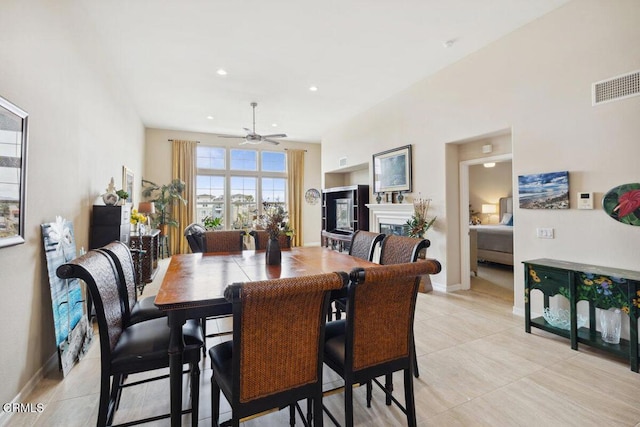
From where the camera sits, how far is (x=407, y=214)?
5.02m

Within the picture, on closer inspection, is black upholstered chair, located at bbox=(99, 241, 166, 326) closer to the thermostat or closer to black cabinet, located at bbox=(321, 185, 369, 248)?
the thermostat

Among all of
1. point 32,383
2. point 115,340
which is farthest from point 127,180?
point 115,340

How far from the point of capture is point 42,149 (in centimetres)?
226

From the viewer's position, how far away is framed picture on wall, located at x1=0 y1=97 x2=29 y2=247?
5.72 ft

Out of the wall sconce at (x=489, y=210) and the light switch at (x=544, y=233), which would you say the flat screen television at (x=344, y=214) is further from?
the wall sconce at (x=489, y=210)

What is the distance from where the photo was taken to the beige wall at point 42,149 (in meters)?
1.83

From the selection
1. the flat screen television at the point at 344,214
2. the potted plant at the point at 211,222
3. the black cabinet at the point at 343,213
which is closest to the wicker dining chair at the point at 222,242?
the black cabinet at the point at 343,213

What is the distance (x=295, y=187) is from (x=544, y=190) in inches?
263

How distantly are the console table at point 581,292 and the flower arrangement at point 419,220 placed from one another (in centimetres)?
159

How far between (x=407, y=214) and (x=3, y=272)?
472cm

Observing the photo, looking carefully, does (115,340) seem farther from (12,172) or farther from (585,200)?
(585,200)

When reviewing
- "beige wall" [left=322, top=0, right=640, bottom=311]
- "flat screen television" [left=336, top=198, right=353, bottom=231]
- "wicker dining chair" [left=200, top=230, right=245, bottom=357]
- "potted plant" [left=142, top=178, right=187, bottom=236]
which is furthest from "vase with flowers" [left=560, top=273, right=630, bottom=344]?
"potted plant" [left=142, top=178, right=187, bottom=236]

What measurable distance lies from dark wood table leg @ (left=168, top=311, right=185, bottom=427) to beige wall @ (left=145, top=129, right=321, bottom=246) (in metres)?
7.37

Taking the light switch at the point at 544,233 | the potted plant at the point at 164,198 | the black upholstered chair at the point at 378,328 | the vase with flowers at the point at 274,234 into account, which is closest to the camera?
the black upholstered chair at the point at 378,328
